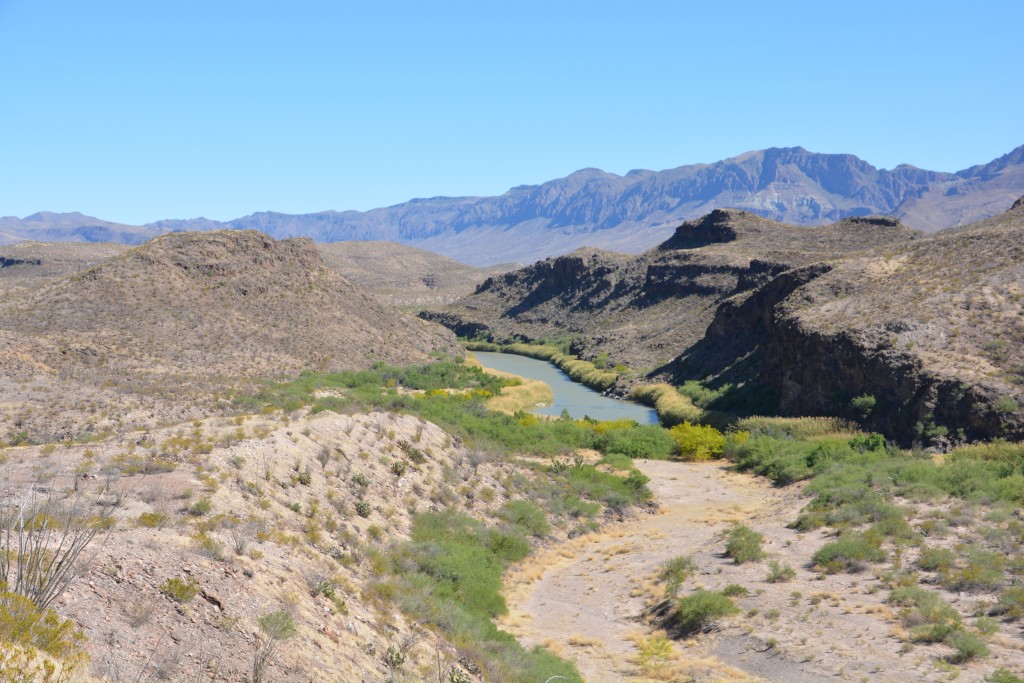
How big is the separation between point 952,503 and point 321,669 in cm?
1786

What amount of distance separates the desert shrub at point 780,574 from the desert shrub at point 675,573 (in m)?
1.82

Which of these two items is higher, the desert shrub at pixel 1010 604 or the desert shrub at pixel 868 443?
the desert shrub at pixel 1010 604

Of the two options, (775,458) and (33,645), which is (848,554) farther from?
(33,645)

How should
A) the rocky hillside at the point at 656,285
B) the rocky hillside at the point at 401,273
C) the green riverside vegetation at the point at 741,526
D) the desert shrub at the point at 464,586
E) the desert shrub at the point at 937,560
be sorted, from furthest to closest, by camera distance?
the rocky hillside at the point at 401,273, the rocky hillside at the point at 656,285, the desert shrub at the point at 937,560, the green riverside vegetation at the point at 741,526, the desert shrub at the point at 464,586

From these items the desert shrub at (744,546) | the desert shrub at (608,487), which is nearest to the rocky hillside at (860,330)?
the desert shrub at (608,487)

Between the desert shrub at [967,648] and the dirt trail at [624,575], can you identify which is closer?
the desert shrub at [967,648]

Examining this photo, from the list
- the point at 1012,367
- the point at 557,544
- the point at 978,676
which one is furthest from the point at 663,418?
the point at 978,676

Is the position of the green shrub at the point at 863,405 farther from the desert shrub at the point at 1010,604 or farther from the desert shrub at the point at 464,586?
the desert shrub at the point at 1010,604

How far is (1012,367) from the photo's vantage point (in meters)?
31.1

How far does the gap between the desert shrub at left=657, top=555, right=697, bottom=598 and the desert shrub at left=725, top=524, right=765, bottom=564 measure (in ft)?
3.40

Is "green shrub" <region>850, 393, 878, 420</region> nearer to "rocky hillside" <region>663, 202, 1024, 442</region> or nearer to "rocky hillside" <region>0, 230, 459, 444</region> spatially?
"rocky hillside" <region>663, 202, 1024, 442</region>

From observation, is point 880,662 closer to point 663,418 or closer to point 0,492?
point 0,492

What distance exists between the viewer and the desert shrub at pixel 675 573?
1712cm

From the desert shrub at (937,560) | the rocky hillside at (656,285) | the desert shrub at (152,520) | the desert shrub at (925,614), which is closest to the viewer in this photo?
the desert shrub at (152,520)
